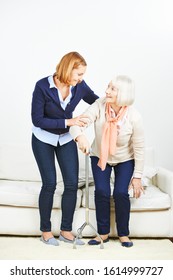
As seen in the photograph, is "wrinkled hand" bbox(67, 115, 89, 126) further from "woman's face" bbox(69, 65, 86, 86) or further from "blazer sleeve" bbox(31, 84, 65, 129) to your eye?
"woman's face" bbox(69, 65, 86, 86)

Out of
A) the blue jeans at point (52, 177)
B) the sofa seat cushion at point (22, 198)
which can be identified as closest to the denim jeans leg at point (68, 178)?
the blue jeans at point (52, 177)

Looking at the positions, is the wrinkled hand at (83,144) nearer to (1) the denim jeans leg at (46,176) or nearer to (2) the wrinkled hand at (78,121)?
(2) the wrinkled hand at (78,121)

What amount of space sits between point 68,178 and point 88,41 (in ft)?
4.60

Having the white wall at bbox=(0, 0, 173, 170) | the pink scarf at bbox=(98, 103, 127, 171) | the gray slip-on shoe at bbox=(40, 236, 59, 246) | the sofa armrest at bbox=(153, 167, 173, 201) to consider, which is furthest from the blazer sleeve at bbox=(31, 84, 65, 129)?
the white wall at bbox=(0, 0, 173, 170)

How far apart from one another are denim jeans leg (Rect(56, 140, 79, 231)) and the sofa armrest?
2.12 ft

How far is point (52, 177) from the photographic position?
2730mm

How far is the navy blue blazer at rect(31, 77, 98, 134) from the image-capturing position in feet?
8.73

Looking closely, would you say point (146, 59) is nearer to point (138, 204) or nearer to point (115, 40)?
point (115, 40)

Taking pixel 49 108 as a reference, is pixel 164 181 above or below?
below

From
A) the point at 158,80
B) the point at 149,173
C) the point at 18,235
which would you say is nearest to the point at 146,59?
the point at 158,80

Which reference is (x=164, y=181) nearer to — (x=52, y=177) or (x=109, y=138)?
(x=109, y=138)

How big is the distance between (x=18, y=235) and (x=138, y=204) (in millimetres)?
813

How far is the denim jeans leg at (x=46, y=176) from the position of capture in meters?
2.71

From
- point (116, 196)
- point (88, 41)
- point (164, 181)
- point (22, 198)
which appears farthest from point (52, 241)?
point (88, 41)
